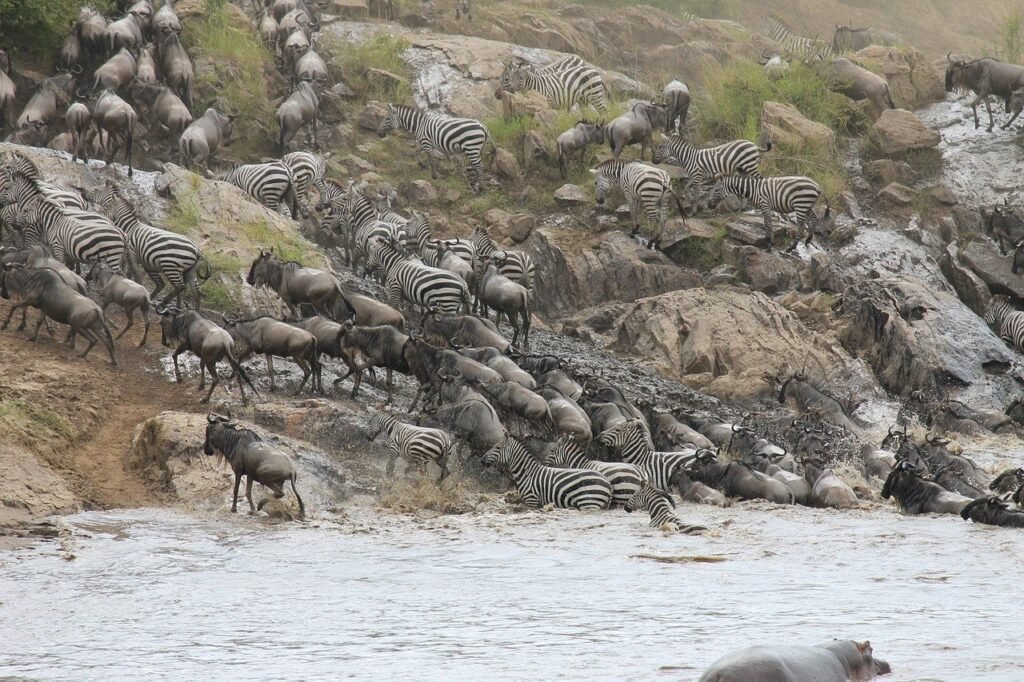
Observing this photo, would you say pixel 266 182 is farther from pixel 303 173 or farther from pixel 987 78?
pixel 987 78

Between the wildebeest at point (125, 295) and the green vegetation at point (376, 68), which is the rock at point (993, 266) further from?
the wildebeest at point (125, 295)

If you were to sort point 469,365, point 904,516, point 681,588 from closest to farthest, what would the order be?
point 681,588
point 904,516
point 469,365

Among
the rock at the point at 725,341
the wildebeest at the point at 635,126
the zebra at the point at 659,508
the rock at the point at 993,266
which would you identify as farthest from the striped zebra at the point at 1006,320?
the zebra at the point at 659,508

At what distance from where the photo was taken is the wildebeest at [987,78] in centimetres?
2872

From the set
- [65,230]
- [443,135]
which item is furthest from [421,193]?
[65,230]

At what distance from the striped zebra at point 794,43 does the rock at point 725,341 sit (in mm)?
13143

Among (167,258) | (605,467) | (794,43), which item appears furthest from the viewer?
(794,43)

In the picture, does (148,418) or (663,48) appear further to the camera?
(663,48)

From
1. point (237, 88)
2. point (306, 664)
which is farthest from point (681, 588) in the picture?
point (237, 88)

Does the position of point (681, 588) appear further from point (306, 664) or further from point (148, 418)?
point (148, 418)

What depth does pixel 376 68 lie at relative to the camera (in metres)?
29.5

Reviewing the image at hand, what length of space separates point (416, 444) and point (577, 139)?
1340 cm

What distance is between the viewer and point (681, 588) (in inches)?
360

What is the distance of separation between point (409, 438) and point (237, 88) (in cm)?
1584
